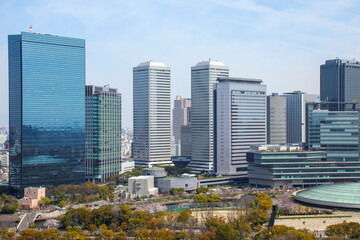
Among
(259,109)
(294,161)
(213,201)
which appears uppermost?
(259,109)

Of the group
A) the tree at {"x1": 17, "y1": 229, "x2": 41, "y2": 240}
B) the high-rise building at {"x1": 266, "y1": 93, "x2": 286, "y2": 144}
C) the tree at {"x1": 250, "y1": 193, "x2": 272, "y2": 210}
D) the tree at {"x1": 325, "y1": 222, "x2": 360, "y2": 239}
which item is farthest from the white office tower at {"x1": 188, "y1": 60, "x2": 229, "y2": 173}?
the tree at {"x1": 17, "y1": 229, "x2": 41, "y2": 240}

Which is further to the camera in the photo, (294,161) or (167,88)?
Answer: (167,88)

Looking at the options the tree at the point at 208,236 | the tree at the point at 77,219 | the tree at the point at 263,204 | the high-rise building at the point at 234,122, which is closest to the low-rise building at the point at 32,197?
the tree at the point at 77,219

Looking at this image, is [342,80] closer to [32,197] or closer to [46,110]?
[46,110]

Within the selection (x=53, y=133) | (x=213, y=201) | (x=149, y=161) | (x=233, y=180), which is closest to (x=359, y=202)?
(x=213, y=201)

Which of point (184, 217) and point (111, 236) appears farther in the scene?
point (184, 217)

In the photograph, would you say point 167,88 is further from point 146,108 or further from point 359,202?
point 359,202

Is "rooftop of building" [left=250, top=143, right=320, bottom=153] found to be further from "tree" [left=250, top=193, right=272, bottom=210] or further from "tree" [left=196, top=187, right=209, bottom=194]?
"tree" [left=250, top=193, right=272, bottom=210]

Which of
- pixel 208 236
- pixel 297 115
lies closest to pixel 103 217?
pixel 208 236
